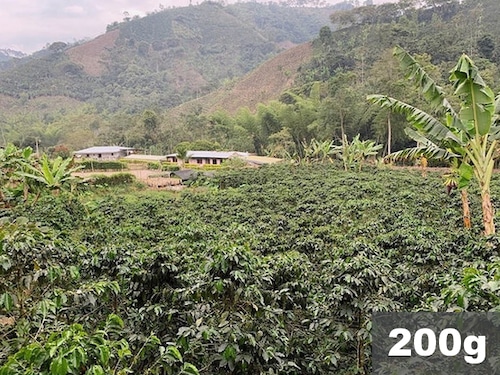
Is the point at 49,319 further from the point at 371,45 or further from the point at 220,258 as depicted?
the point at 371,45

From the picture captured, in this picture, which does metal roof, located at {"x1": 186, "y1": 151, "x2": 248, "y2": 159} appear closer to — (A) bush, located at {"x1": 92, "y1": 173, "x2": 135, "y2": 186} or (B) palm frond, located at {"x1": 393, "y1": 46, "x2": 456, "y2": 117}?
(A) bush, located at {"x1": 92, "y1": 173, "x2": 135, "y2": 186}

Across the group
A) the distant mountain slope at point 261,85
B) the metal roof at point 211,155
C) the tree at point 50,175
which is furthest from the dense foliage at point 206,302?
the distant mountain slope at point 261,85

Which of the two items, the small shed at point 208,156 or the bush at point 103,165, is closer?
the bush at point 103,165

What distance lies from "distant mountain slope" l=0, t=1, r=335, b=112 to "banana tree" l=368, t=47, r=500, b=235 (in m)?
82.3

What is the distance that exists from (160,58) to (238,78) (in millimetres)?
42046

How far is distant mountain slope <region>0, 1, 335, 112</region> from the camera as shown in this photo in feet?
316

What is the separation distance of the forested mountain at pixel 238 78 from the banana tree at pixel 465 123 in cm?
2095

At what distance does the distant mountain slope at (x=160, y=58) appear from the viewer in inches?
3787

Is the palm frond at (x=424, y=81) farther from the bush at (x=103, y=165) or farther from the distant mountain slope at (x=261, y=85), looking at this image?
the distant mountain slope at (x=261, y=85)

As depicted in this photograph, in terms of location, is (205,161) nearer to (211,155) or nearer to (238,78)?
(211,155)

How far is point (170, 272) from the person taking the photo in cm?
332

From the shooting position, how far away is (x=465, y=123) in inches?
243

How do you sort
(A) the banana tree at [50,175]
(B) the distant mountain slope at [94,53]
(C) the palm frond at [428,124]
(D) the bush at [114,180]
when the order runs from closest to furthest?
(C) the palm frond at [428,124], (A) the banana tree at [50,175], (D) the bush at [114,180], (B) the distant mountain slope at [94,53]

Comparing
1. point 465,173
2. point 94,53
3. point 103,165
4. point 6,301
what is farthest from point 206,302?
point 94,53
